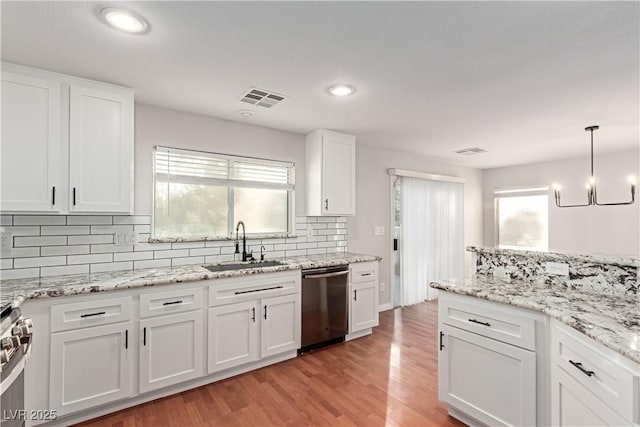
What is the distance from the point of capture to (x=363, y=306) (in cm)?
359

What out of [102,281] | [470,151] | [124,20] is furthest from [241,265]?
[470,151]

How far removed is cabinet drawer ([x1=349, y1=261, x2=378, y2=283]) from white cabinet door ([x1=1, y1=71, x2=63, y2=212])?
2687 mm

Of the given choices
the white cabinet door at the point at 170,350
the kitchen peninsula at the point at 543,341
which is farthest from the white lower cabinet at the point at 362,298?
the white cabinet door at the point at 170,350

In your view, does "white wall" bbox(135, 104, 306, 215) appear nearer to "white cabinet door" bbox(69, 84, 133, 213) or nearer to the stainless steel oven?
"white cabinet door" bbox(69, 84, 133, 213)

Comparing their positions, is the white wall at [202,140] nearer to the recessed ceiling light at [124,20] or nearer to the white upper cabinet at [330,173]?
the white upper cabinet at [330,173]

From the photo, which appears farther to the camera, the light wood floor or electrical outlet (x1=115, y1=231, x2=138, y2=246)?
electrical outlet (x1=115, y1=231, x2=138, y2=246)

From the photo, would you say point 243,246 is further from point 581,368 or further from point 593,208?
point 593,208

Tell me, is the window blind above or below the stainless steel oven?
above

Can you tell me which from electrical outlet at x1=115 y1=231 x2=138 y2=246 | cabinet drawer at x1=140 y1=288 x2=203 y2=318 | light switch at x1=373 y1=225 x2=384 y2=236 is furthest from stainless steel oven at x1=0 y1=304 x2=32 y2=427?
light switch at x1=373 y1=225 x2=384 y2=236

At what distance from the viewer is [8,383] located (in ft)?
4.48

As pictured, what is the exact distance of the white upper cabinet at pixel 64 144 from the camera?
6.78 feet

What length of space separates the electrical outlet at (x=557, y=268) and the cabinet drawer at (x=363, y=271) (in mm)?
1811

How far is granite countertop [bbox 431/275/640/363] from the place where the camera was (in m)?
1.22

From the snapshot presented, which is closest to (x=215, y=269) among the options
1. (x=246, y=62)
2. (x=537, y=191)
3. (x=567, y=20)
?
(x=246, y=62)
